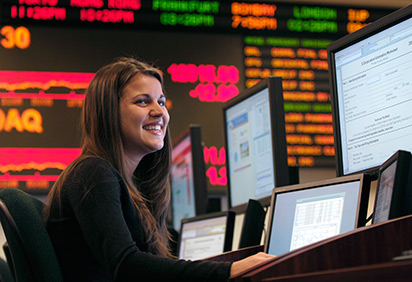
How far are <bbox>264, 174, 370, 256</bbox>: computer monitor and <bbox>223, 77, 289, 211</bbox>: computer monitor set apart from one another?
1.23 ft

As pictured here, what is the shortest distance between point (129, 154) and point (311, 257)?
0.89 metres

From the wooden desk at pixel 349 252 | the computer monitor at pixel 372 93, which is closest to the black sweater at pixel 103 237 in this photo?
the wooden desk at pixel 349 252

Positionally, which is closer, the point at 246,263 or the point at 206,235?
the point at 246,263

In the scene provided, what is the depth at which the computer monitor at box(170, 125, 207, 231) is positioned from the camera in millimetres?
2910

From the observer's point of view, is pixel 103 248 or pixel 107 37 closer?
pixel 103 248

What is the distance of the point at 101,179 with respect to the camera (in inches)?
56.9

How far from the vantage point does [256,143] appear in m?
2.21

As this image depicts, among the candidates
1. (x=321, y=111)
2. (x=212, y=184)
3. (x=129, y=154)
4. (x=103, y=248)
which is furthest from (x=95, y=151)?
(x=321, y=111)

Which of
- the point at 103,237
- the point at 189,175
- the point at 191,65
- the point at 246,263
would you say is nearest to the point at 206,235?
the point at 189,175

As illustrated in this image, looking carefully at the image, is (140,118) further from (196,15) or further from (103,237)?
(196,15)

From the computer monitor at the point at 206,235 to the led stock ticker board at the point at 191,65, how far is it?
4.23 feet

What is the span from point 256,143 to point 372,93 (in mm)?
671

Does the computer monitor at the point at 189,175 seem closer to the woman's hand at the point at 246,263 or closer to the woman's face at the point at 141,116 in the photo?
the woman's face at the point at 141,116

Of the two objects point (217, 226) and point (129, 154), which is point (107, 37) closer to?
point (217, 226)
